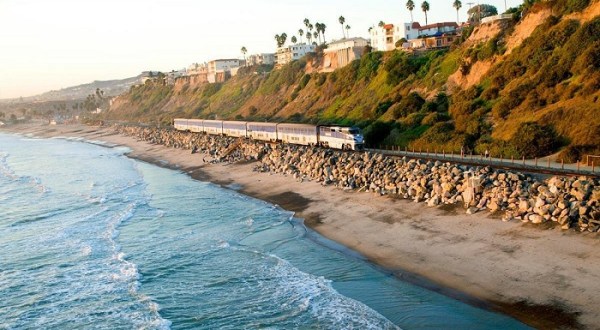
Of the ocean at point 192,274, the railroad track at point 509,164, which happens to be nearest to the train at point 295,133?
the railroad track at point 509,164

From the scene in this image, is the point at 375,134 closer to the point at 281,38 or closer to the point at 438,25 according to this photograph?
the point at 438,25

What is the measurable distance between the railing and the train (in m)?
5.31

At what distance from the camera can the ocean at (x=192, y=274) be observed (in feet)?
62.4

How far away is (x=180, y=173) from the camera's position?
57.5 metres

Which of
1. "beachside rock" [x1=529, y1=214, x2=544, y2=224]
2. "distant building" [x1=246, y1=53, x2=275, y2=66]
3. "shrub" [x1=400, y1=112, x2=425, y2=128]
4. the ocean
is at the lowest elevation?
the ocean

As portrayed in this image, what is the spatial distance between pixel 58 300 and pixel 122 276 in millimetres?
3192

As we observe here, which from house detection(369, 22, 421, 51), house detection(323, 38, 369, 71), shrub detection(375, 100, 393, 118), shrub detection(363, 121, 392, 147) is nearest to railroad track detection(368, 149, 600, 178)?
shrub detection(363, 121, 392, 147)

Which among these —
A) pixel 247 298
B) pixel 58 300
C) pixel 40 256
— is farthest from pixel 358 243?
pixel 40 256

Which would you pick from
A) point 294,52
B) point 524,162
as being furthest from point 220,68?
point 524,162

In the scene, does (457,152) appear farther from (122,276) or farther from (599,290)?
(122,276)

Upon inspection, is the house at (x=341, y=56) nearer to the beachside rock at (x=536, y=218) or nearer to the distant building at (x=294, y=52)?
the distant building at (x=294, y=52)

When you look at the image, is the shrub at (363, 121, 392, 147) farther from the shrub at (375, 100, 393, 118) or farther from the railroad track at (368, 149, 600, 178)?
the railroad track at (368, 149, 600, 178)

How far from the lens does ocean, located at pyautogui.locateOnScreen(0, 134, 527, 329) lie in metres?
19.0

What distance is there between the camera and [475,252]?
23062mm
